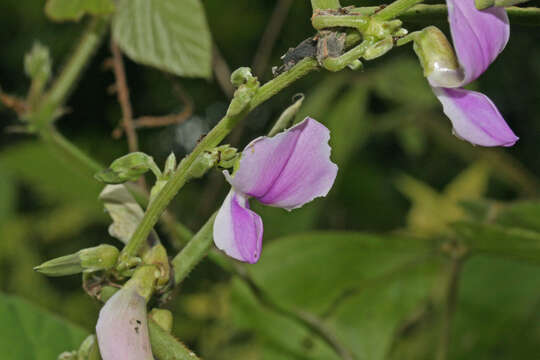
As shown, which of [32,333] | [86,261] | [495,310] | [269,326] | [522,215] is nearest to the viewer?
[86,261]

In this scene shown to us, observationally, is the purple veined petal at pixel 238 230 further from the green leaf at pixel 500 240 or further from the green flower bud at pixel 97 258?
the green leaf at pixel 500 240

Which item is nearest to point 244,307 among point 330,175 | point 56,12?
A: point 56,12

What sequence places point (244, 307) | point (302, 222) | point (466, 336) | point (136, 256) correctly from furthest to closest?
point (302, 222), point (466, 336), point (244, 307), point (136, 256)

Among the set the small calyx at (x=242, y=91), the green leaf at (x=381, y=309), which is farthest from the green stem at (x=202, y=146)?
the green leaf at (x=381, y=309)

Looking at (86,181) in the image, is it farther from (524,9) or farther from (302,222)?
(524,9)

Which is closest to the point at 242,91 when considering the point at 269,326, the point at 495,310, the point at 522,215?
the point at 522,215

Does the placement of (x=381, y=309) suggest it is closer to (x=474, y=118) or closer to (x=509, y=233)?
(x=509, y=233)

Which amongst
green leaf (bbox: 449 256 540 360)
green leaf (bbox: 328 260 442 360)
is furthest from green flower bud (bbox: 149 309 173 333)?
green leaf (bbox: 449 256 540 360)
